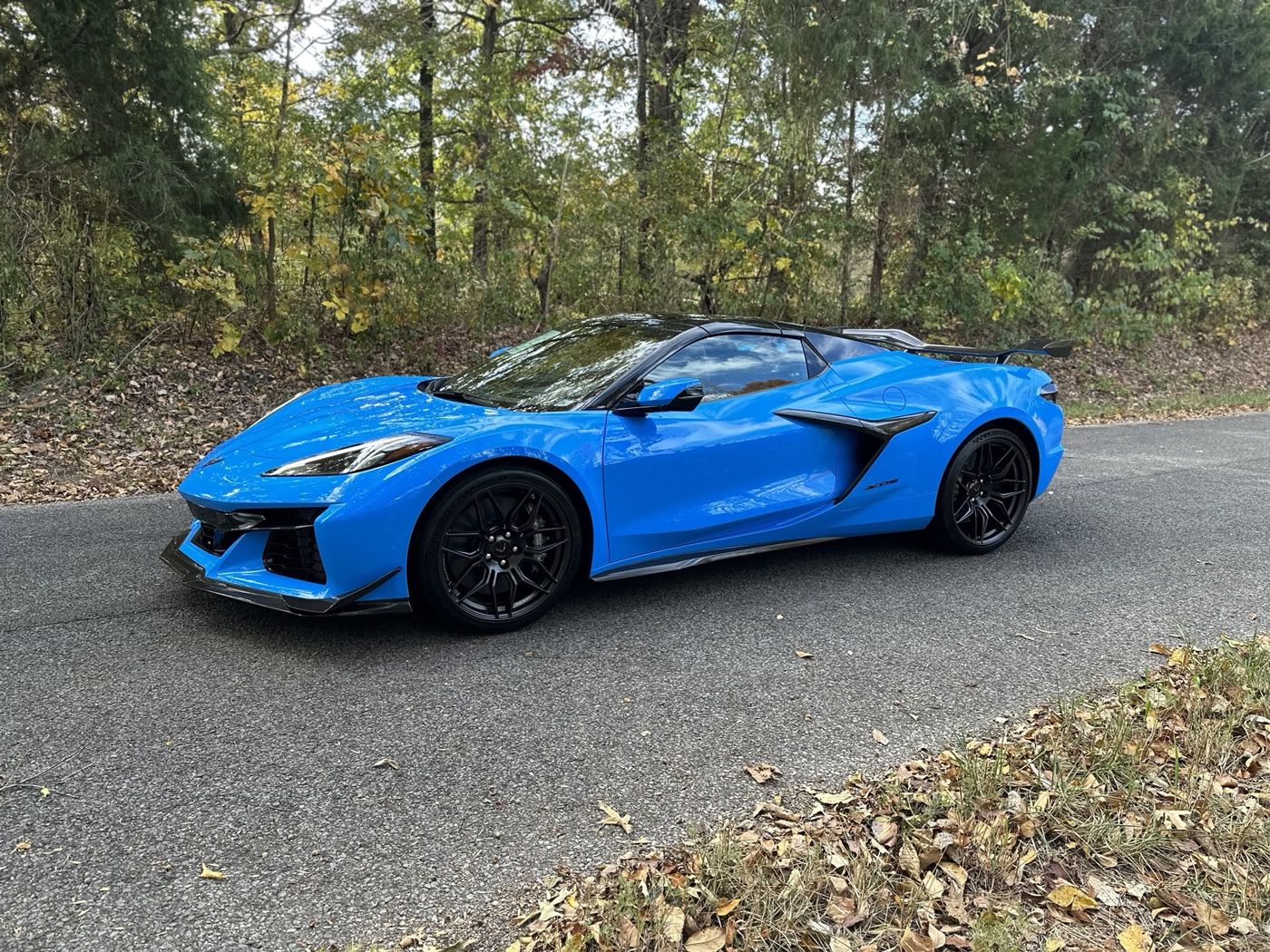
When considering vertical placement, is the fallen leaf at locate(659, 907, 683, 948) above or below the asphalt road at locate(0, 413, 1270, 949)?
below

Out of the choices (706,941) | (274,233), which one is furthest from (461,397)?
(274,233)

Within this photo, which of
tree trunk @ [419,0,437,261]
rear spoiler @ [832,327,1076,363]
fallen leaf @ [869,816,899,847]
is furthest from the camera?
tree trunk @ [419,0,437,261]

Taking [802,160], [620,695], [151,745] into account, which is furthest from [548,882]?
[802,160]

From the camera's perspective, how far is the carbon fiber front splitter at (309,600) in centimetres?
306

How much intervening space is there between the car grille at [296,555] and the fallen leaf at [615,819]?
1.41m

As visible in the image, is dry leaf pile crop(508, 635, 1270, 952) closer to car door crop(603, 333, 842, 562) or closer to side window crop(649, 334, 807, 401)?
car door crop(603, 333, 842, 562)

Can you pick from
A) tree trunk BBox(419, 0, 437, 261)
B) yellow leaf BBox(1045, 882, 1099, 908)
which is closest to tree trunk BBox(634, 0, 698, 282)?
tree trunk BBox(419, 0, 437, 261)

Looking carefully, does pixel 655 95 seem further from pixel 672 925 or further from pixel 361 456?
pixel 672 925

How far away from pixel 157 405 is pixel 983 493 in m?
6.85

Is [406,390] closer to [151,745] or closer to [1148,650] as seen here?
[151,745]

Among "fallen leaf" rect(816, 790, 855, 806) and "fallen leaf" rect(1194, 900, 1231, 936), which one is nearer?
"fallen leaf" rect(1194, 900, 1231, 936)

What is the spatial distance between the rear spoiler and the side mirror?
4.68 ft

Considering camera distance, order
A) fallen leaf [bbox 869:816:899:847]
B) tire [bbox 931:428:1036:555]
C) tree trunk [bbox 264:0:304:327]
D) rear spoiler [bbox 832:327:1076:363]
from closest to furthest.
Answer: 1. fallen leaf [bbox 869:816:899:847]
2. tire [bbox 931:428:1036:555]
3. rear spoiler [bbox 832:327:1076:363]
4. tree trunk [bbox 264:0:304:327]

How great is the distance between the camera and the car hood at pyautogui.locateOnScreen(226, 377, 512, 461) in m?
3.39
